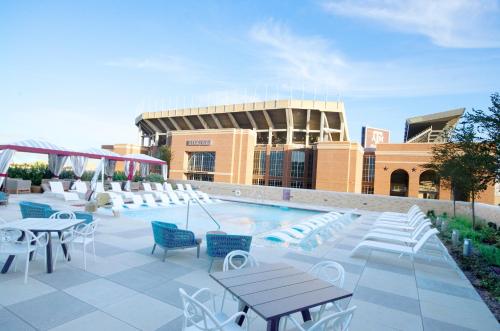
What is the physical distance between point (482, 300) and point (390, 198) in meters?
14.8

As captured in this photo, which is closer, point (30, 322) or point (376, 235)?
point (30, 322)

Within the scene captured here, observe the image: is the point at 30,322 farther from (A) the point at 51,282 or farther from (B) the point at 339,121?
(B) the point at 339,121

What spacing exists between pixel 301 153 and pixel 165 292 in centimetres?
3587

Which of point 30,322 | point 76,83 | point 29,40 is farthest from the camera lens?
point 76,83

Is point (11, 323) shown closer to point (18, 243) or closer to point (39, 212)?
point (18, 243)

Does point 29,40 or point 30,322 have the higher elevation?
point 29,40

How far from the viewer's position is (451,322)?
3779mm

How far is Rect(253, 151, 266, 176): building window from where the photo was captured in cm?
4069

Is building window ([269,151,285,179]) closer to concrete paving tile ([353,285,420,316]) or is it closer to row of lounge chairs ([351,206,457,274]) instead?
row of lounge chairs ([351,206,457,274])

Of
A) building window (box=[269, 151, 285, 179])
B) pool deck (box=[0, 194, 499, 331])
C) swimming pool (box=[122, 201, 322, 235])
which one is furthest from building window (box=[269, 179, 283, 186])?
pool deck (box=[0, 194, 499, 331])

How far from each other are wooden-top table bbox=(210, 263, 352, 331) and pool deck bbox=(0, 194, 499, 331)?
82cm

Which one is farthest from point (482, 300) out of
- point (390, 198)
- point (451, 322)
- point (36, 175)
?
point (36, 175)

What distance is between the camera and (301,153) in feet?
127

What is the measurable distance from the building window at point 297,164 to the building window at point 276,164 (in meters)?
1.60
